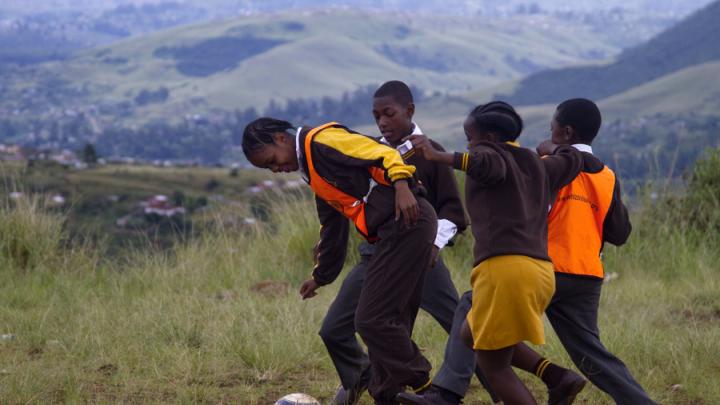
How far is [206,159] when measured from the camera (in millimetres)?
105812

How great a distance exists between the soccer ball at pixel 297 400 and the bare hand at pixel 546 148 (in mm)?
1577

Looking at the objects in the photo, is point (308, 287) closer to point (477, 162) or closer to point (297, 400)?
point (297, 400)

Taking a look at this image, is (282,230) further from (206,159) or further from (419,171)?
(206,159)

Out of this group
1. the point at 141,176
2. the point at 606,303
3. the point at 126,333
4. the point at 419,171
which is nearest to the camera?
the point at 419,171

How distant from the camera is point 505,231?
3826mm

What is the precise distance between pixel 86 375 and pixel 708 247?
5.69 m

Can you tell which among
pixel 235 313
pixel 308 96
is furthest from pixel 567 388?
pixel 308 96

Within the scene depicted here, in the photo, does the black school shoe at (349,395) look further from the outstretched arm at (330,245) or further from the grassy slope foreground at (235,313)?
the outstretched arm at (330,245)

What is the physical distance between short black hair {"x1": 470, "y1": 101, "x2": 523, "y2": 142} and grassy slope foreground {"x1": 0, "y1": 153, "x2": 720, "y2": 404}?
171 cm

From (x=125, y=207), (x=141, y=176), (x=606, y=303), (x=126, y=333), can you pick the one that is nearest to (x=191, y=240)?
(x=126, y=333)

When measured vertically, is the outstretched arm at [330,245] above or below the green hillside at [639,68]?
above

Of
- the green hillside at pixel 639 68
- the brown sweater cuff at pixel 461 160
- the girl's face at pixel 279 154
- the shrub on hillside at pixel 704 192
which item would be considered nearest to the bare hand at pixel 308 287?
the girl's face at pixel 279 154

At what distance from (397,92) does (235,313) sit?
2553mm

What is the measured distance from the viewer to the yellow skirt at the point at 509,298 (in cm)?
381
